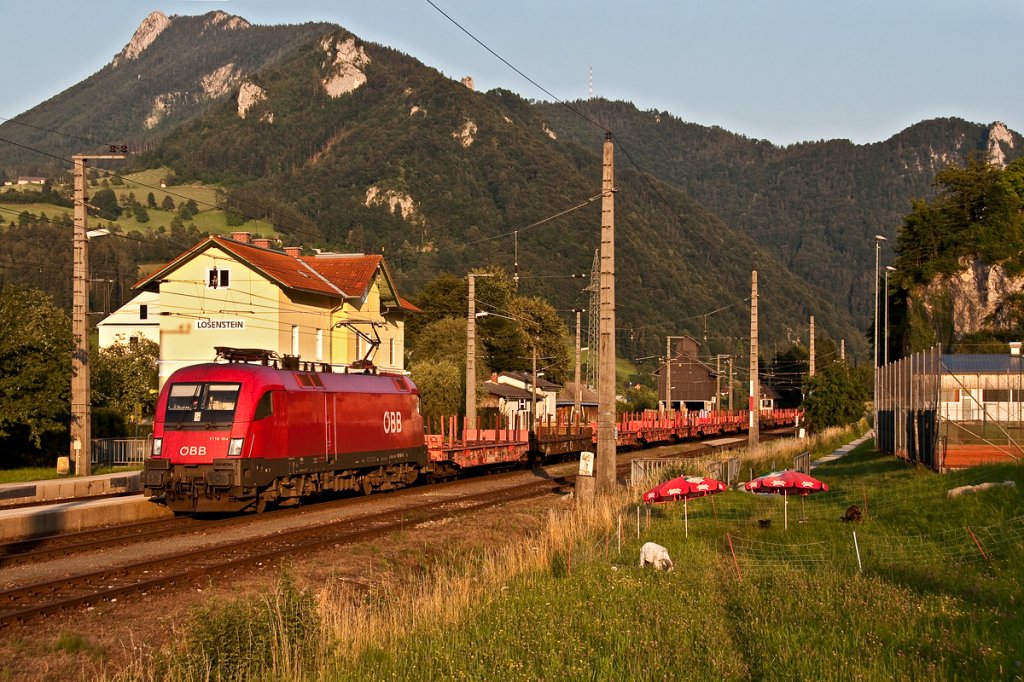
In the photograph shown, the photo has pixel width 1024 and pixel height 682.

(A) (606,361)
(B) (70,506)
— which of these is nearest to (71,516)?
(B) (70,506)

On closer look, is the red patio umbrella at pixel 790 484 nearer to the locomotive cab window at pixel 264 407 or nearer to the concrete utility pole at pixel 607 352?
the concrete utility pole at pixel 607 352

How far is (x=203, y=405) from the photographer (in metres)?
22.5

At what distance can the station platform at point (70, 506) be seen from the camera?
67.8ft

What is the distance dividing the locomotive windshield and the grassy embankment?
7.25 metres

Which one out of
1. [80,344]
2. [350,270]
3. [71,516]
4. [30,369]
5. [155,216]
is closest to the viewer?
[71,516]

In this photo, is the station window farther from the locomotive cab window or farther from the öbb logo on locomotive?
the locomotive cab window

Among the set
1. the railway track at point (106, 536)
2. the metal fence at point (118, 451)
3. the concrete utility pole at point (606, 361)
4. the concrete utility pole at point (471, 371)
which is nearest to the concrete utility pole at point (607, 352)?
the concrete utility pole at point (606, 361)

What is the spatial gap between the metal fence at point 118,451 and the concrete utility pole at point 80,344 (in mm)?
9602

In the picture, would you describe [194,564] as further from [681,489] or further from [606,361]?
[606,361]

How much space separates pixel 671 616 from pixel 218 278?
46.3 metres

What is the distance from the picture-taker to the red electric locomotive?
872 inches

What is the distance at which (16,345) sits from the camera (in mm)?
33438

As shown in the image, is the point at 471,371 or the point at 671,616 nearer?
the point at 671,616

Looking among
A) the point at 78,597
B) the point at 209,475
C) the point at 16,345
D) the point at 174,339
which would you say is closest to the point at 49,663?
the point at 78,597
